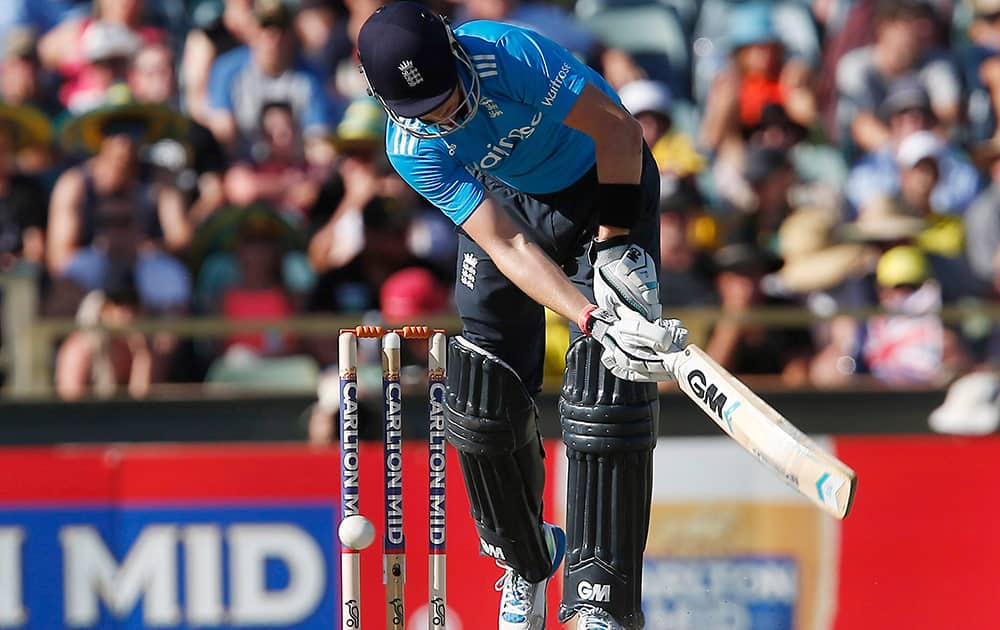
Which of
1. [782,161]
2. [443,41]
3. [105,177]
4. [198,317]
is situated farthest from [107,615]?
[782,161]

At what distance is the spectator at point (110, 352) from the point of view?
307 inches

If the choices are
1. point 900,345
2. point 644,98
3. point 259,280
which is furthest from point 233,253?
point 900,345

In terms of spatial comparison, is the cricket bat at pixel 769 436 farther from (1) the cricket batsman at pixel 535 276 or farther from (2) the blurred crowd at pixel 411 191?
(2) the blurred crowd at pixel 411 191

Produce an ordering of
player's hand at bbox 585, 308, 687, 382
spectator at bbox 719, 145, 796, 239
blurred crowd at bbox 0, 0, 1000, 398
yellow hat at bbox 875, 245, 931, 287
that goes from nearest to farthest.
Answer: player's hand at bbox 585, 308, 687, 382, blurred crowd at bbox 0, 0, 1000, 398, yellow hat at bbox 875, 245, 931, 287, spectator at bbox 719, 145, 796, 239

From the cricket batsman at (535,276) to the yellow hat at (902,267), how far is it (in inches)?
162

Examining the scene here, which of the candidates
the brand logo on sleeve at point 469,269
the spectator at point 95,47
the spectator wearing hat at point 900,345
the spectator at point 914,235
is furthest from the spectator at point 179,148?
the brand logo on sleeve at point 469,269

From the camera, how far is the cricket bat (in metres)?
3.69

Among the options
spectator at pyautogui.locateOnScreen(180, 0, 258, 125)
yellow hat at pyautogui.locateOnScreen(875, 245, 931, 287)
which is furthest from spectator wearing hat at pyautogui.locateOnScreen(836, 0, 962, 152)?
spectator at pyautogui.locateOnScreen(180, 0, 258, 125)

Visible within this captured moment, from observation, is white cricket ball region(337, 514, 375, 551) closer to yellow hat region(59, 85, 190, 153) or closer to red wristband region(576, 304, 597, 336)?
red wristband region(576, 304, 597, 336)

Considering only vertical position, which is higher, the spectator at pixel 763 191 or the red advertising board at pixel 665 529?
the spectator at pixel 763 191

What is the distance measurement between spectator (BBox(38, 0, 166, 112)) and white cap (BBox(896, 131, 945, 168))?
16.3ft

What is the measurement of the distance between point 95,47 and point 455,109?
225 inches

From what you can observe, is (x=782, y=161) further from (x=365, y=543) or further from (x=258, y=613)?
(x=365, y=543)

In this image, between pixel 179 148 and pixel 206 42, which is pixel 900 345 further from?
pixel 206 42
